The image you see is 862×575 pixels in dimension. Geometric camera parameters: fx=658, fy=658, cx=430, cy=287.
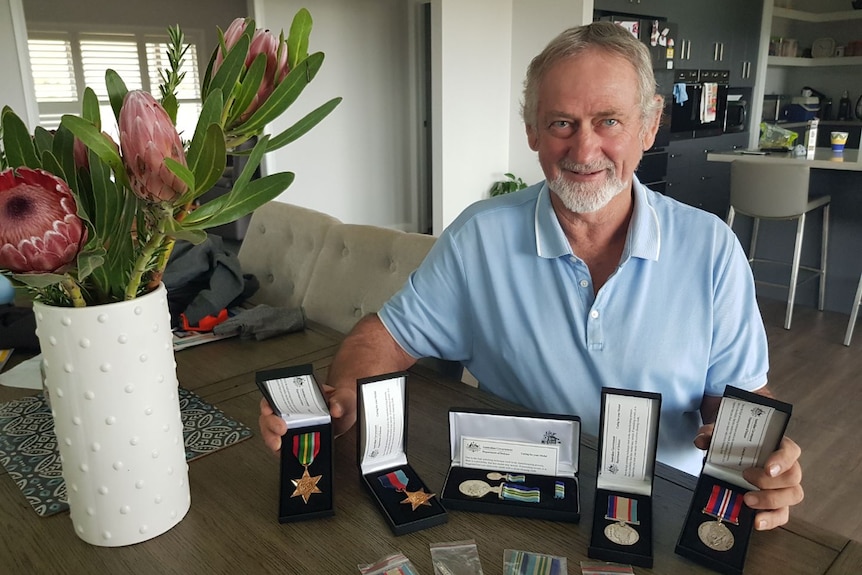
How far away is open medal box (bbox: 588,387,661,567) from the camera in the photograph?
740 mm

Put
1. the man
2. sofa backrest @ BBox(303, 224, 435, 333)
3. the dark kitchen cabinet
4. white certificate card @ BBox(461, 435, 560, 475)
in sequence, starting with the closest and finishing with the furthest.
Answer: white certificate card @ BBox(461, 435, 560, 475) → the man → sofa backrest @ BBox(303, 224, 435, 333) → the dark kitchen cabinet

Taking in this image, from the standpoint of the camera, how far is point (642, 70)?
1138mm

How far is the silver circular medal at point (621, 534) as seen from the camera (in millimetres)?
742

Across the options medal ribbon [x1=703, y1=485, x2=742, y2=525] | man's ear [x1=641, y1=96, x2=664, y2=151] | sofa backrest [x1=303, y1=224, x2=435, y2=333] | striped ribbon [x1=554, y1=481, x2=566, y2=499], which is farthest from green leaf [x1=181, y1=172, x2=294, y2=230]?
sofa backrest [x1=303, y1=224, x2=435, y2=333]

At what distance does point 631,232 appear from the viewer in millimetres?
1146

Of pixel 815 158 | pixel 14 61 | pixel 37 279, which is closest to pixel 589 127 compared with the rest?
pixel 37 279

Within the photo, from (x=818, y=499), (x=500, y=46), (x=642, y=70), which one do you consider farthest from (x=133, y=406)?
(x=500, y=46)

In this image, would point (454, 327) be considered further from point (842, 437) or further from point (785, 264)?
point (785, 264)

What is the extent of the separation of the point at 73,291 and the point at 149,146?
20 centimetres

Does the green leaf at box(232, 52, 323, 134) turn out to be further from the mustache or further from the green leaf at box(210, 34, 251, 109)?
the mustache

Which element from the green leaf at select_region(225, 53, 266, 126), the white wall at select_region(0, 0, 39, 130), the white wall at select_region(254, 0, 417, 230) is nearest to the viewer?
the green leaf at select_region(225, 53, 266, 126)

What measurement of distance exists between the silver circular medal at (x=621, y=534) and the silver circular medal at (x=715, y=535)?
2.9 inches

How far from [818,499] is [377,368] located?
1.77 metres

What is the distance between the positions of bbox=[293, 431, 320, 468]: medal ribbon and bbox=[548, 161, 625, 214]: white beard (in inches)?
23.7
